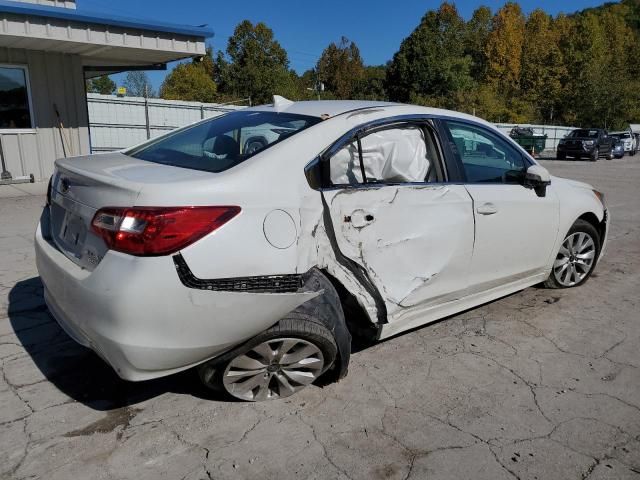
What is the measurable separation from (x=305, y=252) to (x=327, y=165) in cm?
50

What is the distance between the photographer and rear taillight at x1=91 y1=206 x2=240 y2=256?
215 cm

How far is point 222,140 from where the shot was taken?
3.05m

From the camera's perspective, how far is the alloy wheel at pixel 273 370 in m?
2.57

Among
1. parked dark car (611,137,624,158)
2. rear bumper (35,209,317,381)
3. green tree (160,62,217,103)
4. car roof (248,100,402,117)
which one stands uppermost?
green tree (160,62,217,103)

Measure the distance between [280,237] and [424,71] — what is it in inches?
2141

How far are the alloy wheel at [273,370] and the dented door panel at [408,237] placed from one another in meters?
0.55

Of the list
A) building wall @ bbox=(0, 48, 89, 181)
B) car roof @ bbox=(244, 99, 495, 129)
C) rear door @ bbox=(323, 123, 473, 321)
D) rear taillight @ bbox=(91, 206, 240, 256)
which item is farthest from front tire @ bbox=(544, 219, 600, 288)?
building wall @ bbox=(0, 48, 89, 181)

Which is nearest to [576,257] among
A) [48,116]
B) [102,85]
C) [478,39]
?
[48,116]

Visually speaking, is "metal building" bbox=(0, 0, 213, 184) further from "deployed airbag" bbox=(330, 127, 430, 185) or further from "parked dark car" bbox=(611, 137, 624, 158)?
"parked dark car" bbox=(611, 137, 624, 158)

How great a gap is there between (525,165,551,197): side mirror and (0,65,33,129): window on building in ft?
33.2

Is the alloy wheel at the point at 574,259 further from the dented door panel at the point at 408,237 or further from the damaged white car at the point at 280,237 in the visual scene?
the dented door panel at the point at 408,237

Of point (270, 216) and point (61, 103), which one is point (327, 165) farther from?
point (61, 103)

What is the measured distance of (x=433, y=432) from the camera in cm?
252

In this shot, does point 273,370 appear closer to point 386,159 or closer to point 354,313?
point 354,313
